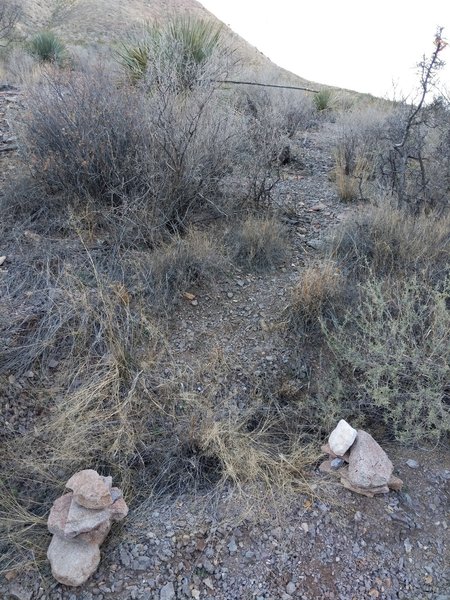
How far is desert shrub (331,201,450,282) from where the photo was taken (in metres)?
3.69

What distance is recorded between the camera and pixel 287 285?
12.5 ft

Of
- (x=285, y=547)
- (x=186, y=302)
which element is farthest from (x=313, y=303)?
(x=285, y=547)

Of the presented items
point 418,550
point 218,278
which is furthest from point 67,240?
point 418,550

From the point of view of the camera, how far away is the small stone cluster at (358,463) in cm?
243

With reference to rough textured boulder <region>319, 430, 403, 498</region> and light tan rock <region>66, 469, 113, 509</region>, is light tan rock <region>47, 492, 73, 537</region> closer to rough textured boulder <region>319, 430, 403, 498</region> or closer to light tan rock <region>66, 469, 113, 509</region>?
light tan rock <region>66, 469, 113, 509</region>

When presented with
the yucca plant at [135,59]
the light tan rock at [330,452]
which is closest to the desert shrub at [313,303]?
the light tan rock at [330,452]

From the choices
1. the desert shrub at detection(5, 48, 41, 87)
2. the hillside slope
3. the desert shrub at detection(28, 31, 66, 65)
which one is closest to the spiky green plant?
the desert shrub at detection(28, 31, 66, 65)

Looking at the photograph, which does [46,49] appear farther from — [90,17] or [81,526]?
[90,17]

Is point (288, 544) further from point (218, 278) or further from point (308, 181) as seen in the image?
point (308, 181)

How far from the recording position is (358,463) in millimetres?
2467

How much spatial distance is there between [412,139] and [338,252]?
7.24 feet

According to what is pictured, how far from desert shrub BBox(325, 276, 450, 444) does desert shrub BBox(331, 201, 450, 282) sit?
21.1 inches

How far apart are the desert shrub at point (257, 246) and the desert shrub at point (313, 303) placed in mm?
583

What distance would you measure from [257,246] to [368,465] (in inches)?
80.3
